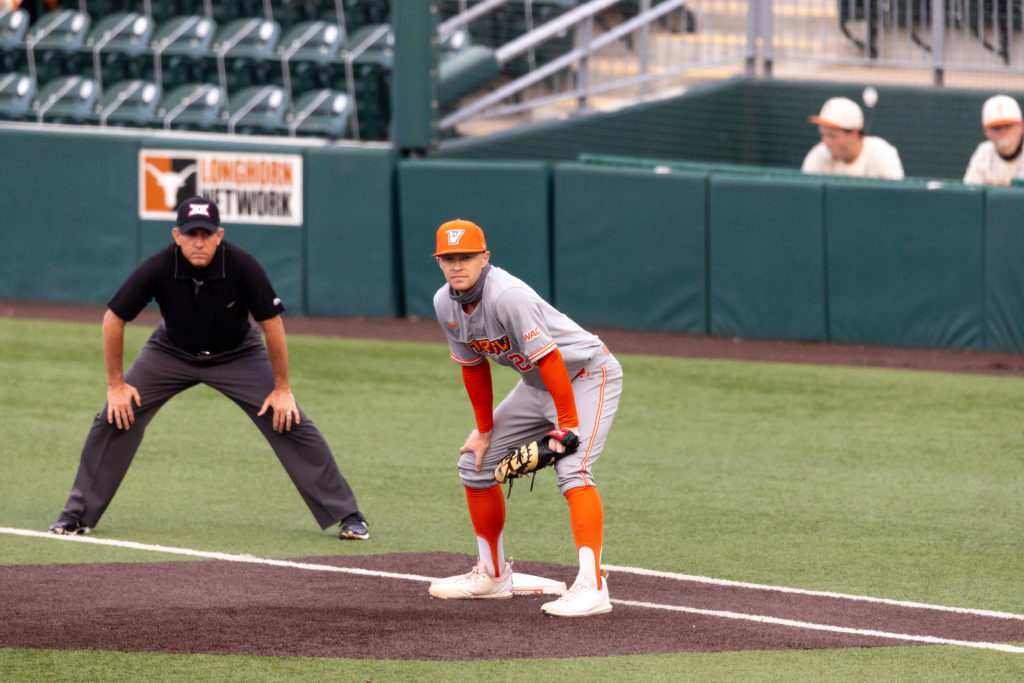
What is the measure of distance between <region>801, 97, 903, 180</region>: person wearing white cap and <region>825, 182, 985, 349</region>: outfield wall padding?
0.31 meters

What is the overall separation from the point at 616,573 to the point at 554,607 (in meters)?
0.80

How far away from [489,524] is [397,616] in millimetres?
558

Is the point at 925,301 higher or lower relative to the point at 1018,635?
higher

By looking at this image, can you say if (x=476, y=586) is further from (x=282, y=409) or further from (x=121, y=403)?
(x=121, y=403)

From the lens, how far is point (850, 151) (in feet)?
40.5

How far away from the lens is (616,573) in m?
6.45

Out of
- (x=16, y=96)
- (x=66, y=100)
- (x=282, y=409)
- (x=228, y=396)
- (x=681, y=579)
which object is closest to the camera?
(x=681, y=579)

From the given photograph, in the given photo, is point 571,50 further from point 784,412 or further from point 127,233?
point 784,412

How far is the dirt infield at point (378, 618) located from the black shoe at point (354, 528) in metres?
0.59

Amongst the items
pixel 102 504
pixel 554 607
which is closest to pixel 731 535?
pixel 554 607

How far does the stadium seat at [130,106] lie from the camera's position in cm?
1623

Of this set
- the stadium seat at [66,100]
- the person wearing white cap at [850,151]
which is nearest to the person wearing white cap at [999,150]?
the person wearing white cap at [850,151]

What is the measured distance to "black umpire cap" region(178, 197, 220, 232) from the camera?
650cm

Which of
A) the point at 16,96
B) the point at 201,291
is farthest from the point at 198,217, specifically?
the point at 16,96
